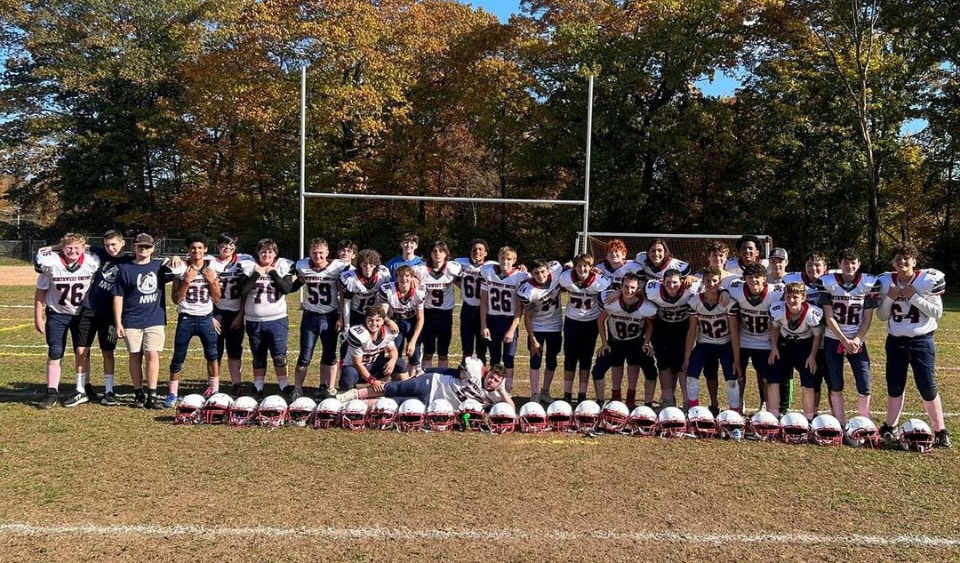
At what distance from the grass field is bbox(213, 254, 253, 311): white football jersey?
1266 mm

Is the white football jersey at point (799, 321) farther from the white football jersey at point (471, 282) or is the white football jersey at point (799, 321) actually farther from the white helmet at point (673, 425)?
the white football jersey at point (471, 282)

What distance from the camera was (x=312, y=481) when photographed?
434 centimetres

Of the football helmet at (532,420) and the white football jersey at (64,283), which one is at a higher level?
the white football jersey at (64,283)

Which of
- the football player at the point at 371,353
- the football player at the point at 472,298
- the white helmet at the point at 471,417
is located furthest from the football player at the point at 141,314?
the football player at the point at 472,298

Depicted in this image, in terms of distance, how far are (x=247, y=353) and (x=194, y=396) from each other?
3637 millimetres

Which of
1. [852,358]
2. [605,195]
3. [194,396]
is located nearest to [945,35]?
[605,195]

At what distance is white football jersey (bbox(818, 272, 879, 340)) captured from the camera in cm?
555

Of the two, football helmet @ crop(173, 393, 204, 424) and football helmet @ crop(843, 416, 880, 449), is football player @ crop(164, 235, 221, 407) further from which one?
football helmet @ crop(843, 416, 880, 449)

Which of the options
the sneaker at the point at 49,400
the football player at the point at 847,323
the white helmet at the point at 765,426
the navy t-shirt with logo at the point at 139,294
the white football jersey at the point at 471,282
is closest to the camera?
the white helmet at the point at 765,426

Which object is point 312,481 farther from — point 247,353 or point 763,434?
point 247,353

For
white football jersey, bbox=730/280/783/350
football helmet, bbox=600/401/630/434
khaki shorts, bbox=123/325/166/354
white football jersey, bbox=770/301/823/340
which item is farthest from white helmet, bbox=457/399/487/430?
khaki shorts, bbox=123/325/166/354

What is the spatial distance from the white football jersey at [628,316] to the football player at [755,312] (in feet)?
1.74

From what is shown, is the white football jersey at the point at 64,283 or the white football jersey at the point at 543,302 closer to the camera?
the white football jersey at the point at 64,283

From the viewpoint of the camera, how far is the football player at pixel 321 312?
663cm
